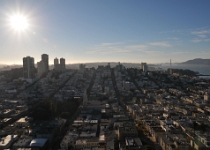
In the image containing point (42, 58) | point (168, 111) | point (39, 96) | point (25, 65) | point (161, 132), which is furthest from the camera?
point (42, 58)

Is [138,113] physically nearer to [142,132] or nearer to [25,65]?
[142,132]

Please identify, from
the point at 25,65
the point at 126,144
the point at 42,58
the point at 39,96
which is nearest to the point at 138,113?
the point at 126,144

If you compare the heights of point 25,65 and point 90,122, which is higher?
point 25,65

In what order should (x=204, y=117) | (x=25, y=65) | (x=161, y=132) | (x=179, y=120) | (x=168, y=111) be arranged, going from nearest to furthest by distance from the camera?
(x=161, y=132) → (x=179, y=120) → (x=204, y=117) → (x=168, y=111) → (x=25, y=65)

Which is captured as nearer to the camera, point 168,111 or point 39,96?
point 168,111

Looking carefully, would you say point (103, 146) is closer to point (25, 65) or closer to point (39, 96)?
point (39, 96)

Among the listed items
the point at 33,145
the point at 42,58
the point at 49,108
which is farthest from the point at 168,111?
the point at 42,58

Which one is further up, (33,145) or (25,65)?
(25,65)

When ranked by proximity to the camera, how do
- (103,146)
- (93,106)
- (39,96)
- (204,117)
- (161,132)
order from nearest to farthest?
1. (103,146)
2. (161,132)
3. (204,117)
4. (93,106)
5. (39,96)

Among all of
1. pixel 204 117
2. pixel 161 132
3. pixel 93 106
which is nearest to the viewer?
pixel 161 132
